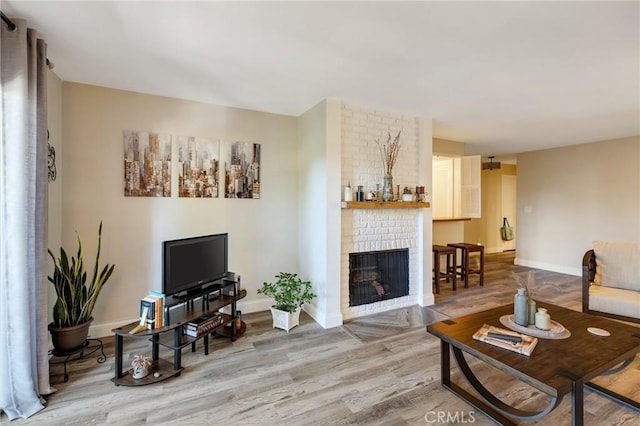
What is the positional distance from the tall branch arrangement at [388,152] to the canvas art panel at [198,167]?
1.95m

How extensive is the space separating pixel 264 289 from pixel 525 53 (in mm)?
3170

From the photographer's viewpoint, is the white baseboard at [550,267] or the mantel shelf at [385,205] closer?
the mantel shelf at [385,205]

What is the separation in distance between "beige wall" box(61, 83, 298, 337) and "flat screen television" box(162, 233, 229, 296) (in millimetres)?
448

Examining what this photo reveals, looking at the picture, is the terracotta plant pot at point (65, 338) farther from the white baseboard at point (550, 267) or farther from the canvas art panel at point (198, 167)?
the white baseboard at point (550, 267)

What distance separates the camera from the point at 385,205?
3.40m

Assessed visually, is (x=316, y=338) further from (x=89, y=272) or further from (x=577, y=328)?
(x=89, y=272)

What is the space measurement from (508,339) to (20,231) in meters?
3.03

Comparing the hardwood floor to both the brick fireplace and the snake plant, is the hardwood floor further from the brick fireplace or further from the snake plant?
the brick fireplace

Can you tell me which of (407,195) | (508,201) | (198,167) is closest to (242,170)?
(198,167)

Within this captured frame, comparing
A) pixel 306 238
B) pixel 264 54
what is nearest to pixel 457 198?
pixel 306 238

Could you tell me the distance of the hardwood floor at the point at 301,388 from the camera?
1.81 metres

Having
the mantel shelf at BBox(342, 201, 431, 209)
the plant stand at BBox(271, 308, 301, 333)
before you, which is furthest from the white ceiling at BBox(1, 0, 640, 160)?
the plant stand at BBox(271, 308, 301, 333)

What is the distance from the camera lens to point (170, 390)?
6.82 feet

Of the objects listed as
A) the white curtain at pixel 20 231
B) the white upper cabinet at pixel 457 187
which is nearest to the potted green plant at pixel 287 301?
the white curtain at pixel 20 231
